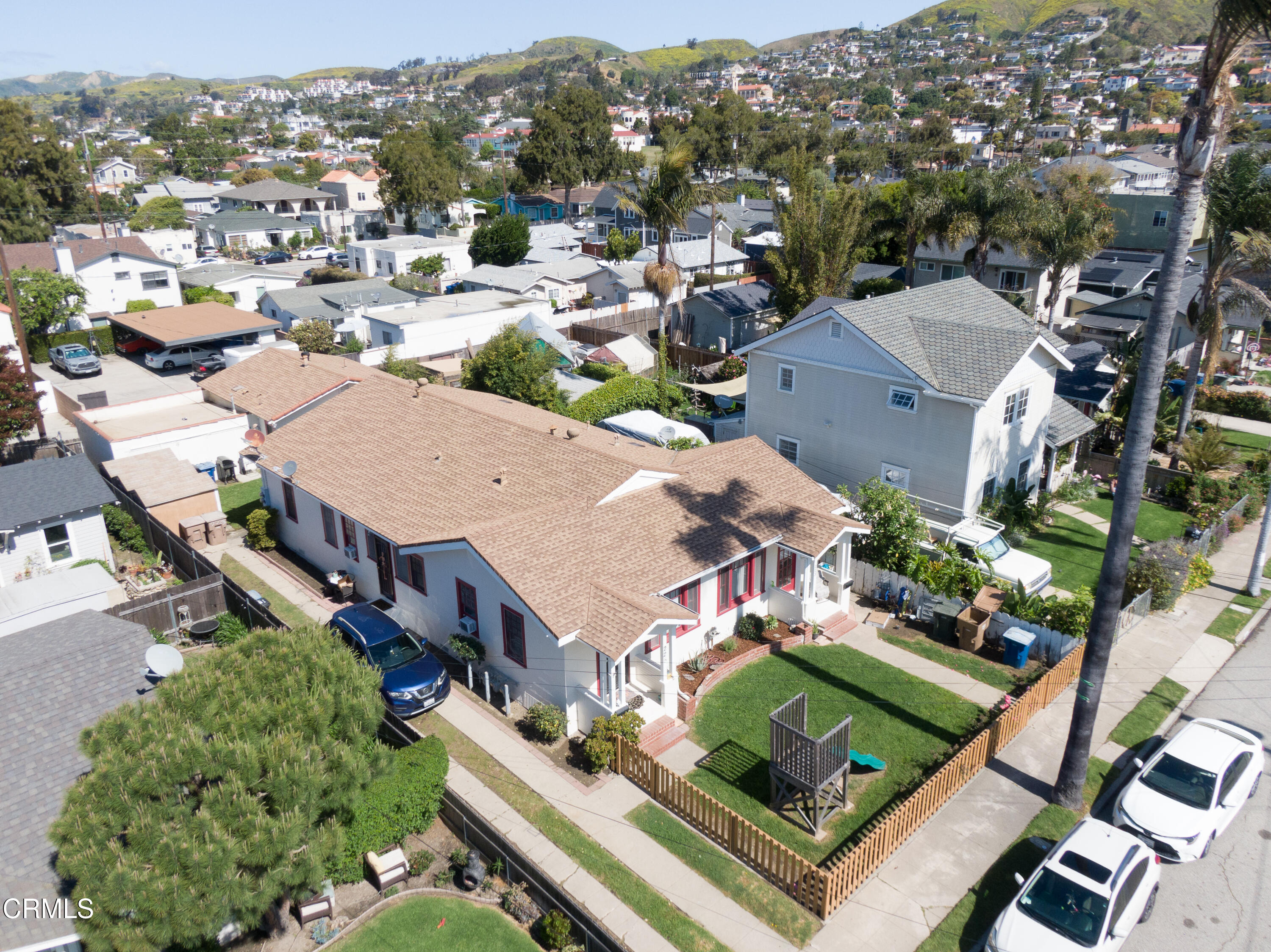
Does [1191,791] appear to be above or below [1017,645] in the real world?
above

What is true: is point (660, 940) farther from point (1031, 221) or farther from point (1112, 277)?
point (1112, 277)

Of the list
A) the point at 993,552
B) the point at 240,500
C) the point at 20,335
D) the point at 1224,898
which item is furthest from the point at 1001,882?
the point at 20,335

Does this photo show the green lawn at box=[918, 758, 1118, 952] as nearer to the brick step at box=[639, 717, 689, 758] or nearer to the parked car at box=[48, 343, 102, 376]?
the brick step at box=[639, 717, 689, 758]

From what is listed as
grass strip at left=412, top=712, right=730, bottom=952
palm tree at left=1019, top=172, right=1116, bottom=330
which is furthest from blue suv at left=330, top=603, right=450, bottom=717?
palm tree at left=1019, top=172, right=1116, bottom=330

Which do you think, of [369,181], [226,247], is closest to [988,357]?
[226,247]

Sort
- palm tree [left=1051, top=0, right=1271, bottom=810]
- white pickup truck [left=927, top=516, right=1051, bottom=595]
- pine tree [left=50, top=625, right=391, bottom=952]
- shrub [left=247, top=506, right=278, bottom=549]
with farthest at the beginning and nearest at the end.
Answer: shrub [left=247, top=506, right=278, bottom=549] → white pickup truck [left=927, top=516, right=1051, bottom=595] → palm tree [left=1051, top=0, right=1271, bottom=810] → pine tree [left=50, top=625, right=391, bottom=952]

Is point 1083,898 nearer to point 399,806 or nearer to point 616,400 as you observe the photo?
point 399,806

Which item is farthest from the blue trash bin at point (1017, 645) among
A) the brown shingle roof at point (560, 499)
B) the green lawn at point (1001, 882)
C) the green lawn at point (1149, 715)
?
the brown shingle roof at point (560, 499)

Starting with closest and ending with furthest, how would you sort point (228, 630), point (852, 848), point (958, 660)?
point (852, 848)
point (958, 660)
point (228, 630)

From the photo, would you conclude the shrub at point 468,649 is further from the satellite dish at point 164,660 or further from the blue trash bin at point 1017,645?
the blue trash bin at point 1017,645
